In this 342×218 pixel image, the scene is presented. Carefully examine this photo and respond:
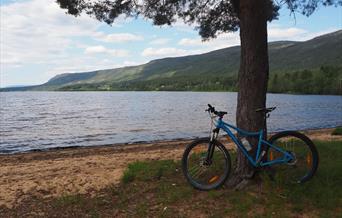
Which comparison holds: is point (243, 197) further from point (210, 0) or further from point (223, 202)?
point (210, 0)

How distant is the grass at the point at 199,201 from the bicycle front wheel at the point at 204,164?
0.22 meters

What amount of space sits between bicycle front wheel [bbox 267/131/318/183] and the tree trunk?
0.45m

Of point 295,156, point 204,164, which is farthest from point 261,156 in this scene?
point 204,164

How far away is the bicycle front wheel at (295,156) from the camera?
8.06 metres

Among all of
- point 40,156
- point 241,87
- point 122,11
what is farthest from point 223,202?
point 40,156

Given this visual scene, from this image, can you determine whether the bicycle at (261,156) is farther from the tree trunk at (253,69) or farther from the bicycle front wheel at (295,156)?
the tree trunk at (253,69)

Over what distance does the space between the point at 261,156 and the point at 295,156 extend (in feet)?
2.20

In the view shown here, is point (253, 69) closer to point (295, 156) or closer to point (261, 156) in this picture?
point (261, 156)

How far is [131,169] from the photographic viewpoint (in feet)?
34.5

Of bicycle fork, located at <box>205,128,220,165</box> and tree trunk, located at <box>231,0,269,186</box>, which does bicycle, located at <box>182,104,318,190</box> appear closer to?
bicycle fork, located at <box>205,128,220,165</box>

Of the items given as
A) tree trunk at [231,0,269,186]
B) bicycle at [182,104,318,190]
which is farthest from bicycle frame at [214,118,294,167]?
tree trunk at [231,0,269,186]

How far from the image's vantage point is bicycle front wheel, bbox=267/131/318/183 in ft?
26.5

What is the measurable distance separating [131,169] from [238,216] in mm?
4205

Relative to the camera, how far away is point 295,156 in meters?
8.08
